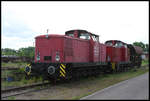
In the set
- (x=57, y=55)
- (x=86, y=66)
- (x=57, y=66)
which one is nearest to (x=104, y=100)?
(x=57, y=66)

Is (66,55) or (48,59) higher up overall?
(66,55)

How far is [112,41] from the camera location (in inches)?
801

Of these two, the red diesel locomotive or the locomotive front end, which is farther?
the red diesel locomotive

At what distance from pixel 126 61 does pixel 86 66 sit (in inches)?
400

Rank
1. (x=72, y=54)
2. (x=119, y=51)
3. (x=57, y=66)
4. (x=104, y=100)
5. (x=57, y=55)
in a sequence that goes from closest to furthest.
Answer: (x=104, y=100), (x=57, y=66), (x=57, y=55), (x=72, y=54), (x=119, y=51)

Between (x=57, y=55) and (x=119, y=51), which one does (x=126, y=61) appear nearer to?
(x=119, y=51)

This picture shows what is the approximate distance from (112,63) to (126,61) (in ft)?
14.4

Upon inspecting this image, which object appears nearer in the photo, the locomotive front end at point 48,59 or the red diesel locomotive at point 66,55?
the locomotive front end at point 48,59

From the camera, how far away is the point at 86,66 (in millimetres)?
12555

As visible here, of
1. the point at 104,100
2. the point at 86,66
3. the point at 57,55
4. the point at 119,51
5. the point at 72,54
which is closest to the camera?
the point at 104,100

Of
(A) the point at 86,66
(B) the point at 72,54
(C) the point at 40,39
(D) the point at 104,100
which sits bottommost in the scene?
(D) the point at 104,100

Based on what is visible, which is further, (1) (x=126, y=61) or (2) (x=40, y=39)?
(1) (x=126, y=61)

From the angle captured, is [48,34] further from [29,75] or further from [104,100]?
[104,100]

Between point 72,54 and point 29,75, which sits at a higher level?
point 72,54
